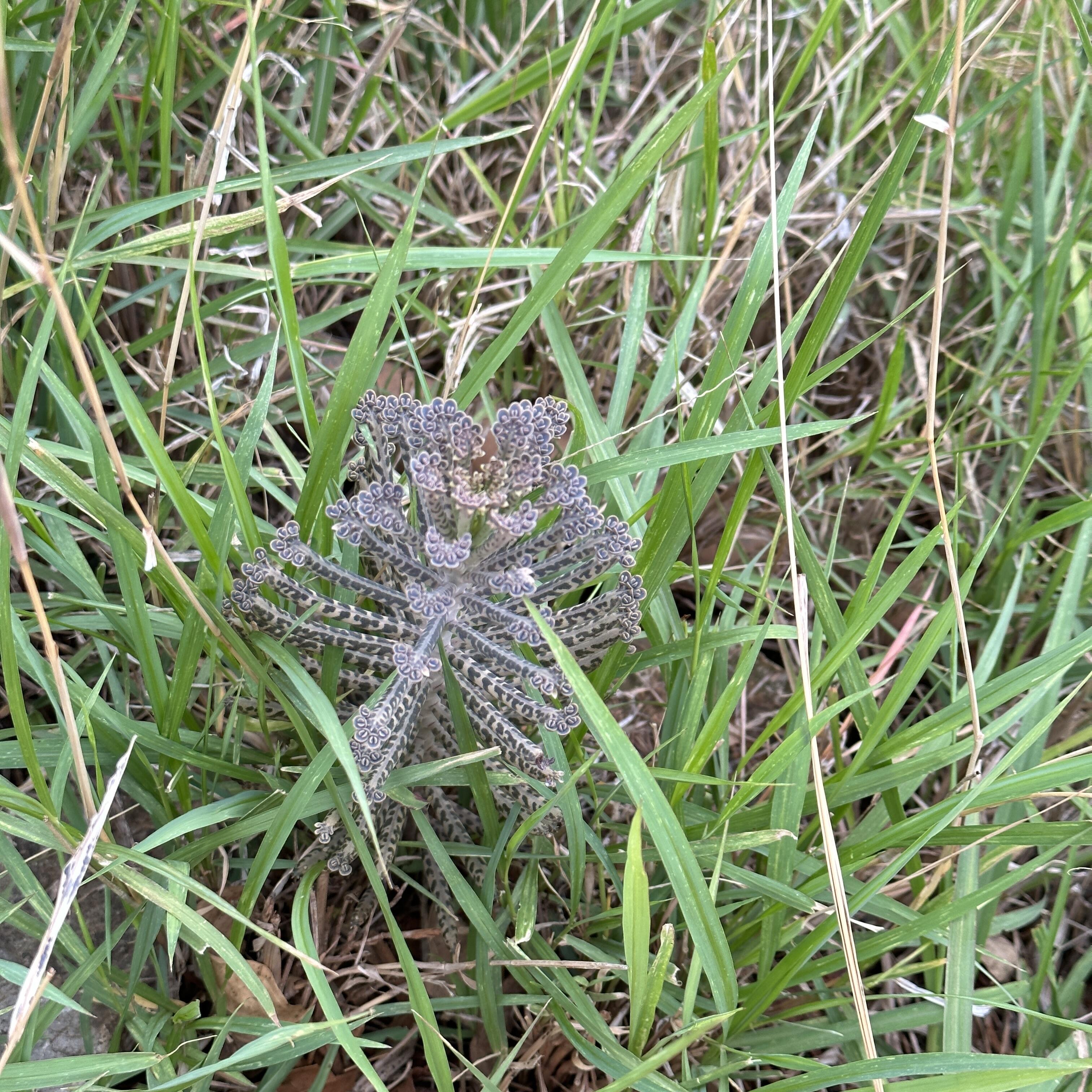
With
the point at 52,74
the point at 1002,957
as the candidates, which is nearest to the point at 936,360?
the point at 1002,957

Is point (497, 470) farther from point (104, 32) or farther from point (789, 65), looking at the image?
point (789, 65)

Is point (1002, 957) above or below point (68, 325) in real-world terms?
below

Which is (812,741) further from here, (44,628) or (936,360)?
(44,628)

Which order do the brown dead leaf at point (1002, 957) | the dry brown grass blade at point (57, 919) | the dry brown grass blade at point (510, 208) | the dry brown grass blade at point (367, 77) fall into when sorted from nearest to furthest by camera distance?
1. the dry brown grass blade at point (57, 919)
2. the dry brown grass blade at point (510, 208)
3. the brown dead leaf at point (1002, 957)
4. the dry brown grass blade at point (367, 77)

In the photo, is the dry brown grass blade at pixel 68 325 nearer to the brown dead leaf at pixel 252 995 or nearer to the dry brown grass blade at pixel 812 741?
the brown dead leaf at pixel 252 995

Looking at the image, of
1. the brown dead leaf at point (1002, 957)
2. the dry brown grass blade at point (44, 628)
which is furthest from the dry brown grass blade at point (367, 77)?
the brown dead leaf at point (1002, 957)

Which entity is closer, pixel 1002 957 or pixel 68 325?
pixel 68 325

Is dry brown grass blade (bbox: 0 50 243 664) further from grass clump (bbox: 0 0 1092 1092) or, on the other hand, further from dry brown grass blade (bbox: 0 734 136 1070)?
dry brown grass blade (bbox: 0 734 136 1070)
